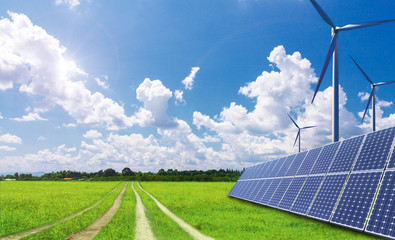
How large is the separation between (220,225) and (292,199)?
23.6 ft

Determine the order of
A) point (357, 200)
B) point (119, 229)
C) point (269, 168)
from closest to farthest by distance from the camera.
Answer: point (357, 200), point (119, 229), point (269, 168)

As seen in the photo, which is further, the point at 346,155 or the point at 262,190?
the point at 262,190

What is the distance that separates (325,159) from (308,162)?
2.78 metres

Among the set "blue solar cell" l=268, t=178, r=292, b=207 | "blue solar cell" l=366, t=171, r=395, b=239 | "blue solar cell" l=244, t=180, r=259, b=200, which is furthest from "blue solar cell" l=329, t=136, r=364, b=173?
"blue solar cell" l=244, t=180, r=259, b=200

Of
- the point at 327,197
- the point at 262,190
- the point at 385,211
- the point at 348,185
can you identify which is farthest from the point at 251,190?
the point at 385,211

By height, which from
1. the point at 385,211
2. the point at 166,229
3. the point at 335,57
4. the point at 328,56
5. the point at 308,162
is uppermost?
the point at 328,56

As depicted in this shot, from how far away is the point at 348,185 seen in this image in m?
16.4

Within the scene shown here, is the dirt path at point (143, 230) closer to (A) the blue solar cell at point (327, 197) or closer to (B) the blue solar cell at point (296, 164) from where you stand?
(A) the blue solar cell at point (327, 197)

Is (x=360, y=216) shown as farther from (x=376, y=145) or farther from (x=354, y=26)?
(x=354, y=26)

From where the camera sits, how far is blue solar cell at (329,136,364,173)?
18.0m

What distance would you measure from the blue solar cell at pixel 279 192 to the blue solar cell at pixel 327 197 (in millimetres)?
5756

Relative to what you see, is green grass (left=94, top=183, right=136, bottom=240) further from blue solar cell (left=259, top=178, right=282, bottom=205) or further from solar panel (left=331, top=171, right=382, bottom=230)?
blue solar cell (left=259, top=178, right=282, bottom=205)

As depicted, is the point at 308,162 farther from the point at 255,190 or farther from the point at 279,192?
the point at 255,190

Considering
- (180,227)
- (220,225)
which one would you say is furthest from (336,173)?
(180,227)
